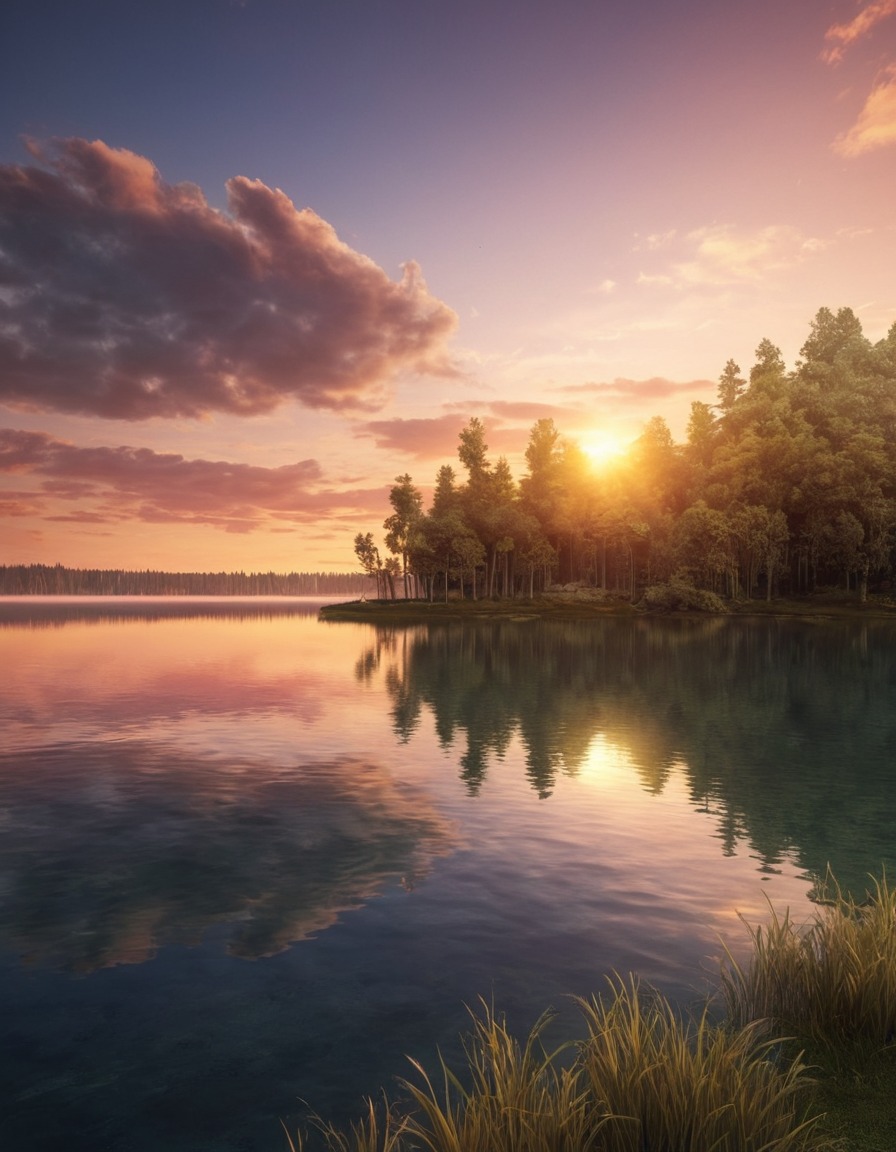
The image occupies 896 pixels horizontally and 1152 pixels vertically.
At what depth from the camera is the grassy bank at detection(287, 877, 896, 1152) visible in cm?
609

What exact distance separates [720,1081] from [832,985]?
9.94 ft

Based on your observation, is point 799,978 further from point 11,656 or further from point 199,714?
point 11,656

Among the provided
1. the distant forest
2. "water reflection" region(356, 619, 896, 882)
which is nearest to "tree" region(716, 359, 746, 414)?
the distant forest

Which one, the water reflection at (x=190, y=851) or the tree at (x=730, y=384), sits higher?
the tree at (x=730, y=384)

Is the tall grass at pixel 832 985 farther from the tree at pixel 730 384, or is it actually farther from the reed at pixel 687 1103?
the tree at pixel 730 384

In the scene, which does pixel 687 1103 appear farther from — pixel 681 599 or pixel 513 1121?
pixel 681 599

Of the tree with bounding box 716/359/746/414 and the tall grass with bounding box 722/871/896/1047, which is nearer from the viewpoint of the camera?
the tall grass with bounding box 722/871/896/1047

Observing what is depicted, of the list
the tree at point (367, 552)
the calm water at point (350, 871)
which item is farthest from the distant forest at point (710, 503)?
the calm water at point (350, 871)

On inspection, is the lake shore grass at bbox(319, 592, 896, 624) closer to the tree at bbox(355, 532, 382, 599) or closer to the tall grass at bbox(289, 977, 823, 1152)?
the tree at bbox(355, 532, 382, 599)

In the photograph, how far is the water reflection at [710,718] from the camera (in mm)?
20625

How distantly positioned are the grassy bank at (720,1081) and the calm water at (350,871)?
5.31 ft

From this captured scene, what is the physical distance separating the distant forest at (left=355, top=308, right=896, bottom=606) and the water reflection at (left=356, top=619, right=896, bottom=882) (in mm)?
45043

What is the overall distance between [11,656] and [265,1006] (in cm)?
6622

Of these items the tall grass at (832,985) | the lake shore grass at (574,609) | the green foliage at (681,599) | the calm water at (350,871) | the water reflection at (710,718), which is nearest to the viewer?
the tall grass at (832,985)
